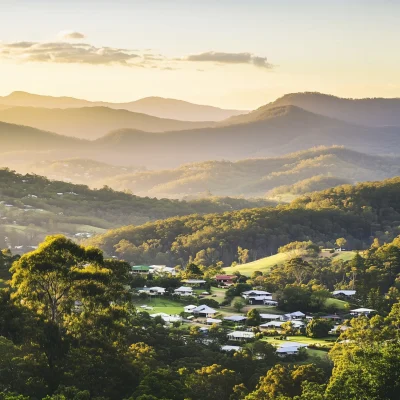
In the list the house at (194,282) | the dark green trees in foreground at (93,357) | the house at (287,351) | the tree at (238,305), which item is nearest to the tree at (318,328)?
the house at (287,351)

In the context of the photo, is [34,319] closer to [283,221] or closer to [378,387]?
[378,387]

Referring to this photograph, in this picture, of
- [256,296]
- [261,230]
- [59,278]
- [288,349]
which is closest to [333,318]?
[256,296]

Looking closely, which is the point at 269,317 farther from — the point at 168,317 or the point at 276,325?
the point at 168,317

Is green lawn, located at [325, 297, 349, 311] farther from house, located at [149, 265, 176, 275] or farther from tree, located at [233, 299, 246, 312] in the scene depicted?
house, located at [149, 265, 176, 275]

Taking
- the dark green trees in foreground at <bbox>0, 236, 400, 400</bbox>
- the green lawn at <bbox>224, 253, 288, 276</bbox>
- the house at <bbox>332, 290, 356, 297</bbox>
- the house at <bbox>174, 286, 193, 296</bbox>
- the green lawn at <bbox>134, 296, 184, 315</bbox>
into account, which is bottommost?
the green lawn at <bbox>224, 253, 288, 276</bbox>

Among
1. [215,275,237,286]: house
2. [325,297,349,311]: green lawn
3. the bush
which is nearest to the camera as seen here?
the bush

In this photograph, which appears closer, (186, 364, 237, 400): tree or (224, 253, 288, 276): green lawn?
(186, 364, 237, 400): tree

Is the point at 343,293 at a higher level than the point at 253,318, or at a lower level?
lower

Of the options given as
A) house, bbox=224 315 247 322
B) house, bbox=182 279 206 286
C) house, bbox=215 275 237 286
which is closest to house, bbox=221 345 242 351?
house, bbox=224 315 247 322
